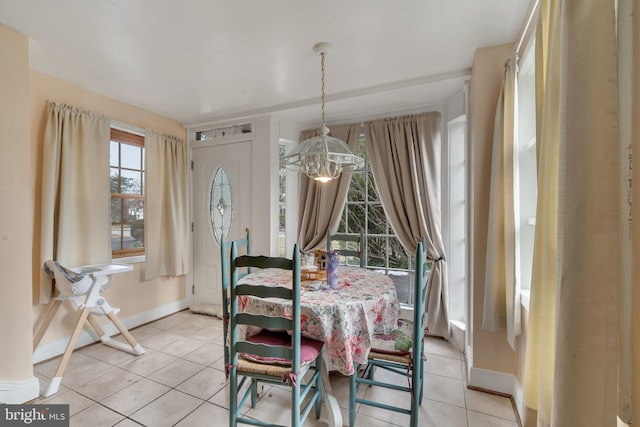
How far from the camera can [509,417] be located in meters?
1.91

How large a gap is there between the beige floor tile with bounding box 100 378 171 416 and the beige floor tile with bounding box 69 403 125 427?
0.13ft

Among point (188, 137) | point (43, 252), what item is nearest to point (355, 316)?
point (43, 252)

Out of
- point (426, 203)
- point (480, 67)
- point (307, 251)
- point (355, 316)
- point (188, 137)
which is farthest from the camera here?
point (188, 137)

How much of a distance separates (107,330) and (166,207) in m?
1.44

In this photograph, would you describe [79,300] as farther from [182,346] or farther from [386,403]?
[386,403]

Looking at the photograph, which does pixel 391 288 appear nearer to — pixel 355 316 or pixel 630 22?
pixel 355 316

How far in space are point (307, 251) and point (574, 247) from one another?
292 cm

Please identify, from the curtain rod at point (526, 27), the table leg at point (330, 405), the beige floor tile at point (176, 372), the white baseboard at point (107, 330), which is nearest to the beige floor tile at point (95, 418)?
the beige floor tile at point (176, 372)

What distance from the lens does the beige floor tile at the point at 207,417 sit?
1.86 m

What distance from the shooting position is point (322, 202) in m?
3.47

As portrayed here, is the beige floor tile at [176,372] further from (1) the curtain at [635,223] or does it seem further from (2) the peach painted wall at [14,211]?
(1) the curtain at [635,223]

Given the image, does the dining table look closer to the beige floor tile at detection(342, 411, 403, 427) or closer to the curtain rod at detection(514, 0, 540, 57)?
the beige floor tile at detection(342, 411, 403, 427)

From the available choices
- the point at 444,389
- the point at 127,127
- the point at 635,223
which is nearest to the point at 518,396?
the point at 444,389

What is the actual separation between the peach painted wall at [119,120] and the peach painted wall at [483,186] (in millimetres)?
3225
